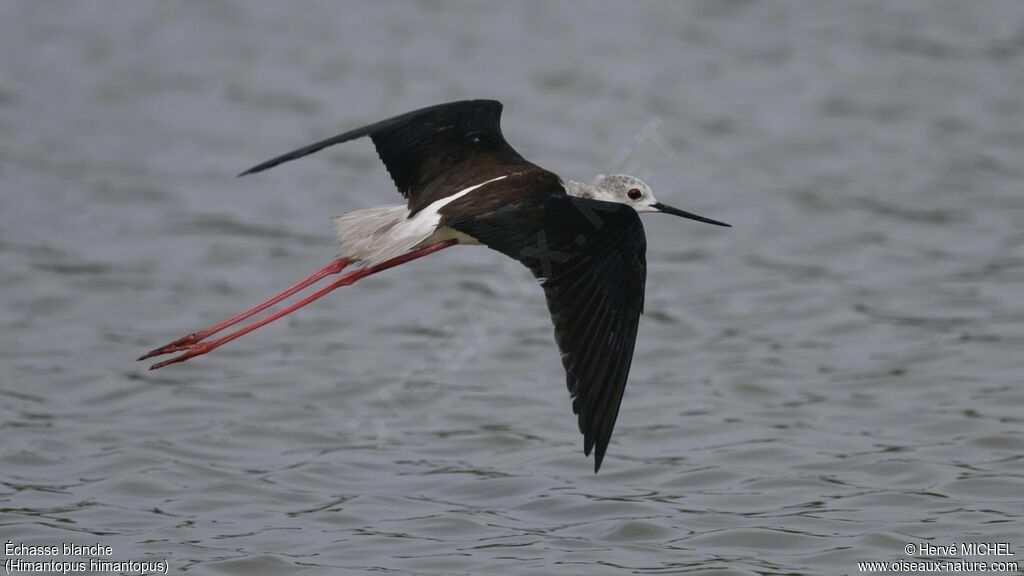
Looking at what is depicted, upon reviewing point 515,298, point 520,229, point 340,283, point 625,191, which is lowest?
point 515,298

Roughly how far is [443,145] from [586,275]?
1144 mm

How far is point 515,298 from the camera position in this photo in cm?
937

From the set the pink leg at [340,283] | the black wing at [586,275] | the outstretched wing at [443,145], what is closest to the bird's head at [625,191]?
the outstretched wing at [443,145]

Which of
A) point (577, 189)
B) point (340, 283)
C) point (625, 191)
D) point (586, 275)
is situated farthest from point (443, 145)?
point (586, 275)

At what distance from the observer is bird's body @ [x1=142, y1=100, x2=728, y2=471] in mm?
5508

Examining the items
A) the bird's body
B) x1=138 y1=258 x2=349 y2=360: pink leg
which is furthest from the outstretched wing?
x1=138 y1=258 x2=349 y2=360: pink leg

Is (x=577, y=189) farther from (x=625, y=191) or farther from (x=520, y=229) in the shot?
(x=520, y=229)

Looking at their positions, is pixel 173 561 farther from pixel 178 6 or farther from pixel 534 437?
pixel 178 6

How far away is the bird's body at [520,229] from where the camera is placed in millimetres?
5508

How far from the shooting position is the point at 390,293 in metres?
9.41

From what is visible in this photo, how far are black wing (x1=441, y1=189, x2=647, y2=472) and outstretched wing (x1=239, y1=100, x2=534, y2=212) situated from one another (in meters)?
0.76

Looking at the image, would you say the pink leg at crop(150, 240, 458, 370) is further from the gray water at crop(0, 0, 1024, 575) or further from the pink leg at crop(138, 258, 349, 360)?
the gray water at crop(0, 0, 1024, 575)

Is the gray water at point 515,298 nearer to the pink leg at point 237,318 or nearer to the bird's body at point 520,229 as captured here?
the pink leg at point 237,318

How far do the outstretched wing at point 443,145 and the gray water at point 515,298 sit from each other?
4.29ft
